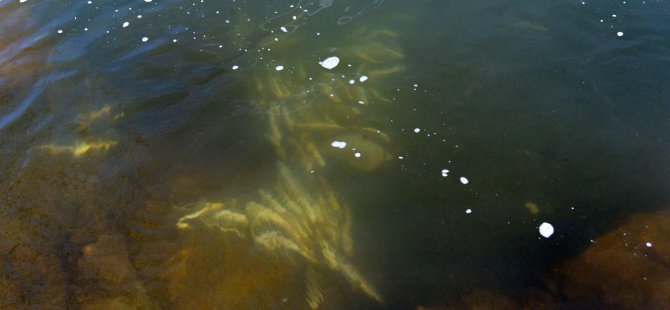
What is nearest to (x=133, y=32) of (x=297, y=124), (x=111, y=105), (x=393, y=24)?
(x=111, y=105)

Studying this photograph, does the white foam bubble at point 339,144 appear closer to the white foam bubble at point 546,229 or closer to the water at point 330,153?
the water at point 330,153

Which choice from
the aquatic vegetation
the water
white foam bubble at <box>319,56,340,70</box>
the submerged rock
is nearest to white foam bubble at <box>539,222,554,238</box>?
the water

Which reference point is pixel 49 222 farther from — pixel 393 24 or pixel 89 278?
pixel 393 24

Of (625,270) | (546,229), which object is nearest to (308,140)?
(546,229)

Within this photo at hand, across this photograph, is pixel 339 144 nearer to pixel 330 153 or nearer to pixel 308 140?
pixel 330 153

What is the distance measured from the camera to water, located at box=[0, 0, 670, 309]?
385 cm

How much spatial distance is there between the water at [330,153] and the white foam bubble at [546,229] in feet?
0.25

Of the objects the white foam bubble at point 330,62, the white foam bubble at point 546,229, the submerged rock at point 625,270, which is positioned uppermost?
the white foam bubble at point 330,62

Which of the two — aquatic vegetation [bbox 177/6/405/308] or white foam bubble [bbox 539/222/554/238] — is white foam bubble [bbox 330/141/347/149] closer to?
aquatic vegetation [bbox 177/6/405/308]

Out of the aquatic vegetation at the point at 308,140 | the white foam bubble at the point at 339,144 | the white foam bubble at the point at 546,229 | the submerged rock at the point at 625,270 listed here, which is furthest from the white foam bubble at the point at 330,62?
the submerged rock at the point at 625,270

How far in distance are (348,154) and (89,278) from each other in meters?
2.69

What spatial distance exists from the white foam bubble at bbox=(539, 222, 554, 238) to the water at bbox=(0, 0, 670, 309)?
0.08 metres

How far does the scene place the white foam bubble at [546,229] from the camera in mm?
3906

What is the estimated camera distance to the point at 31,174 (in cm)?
490
